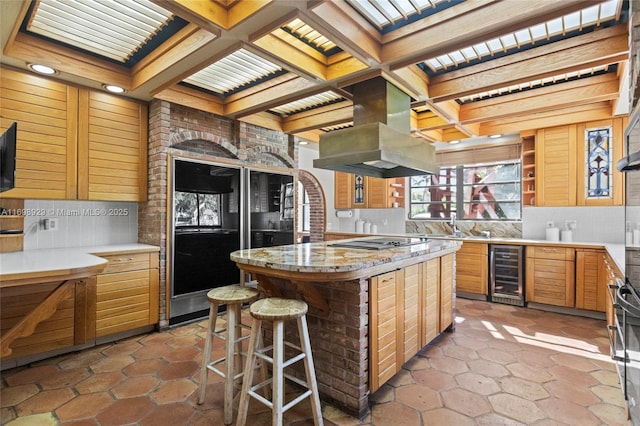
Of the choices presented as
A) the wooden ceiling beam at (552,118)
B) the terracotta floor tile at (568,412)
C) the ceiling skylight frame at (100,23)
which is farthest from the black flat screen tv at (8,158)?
the wooden ceiling beam at (552,118)

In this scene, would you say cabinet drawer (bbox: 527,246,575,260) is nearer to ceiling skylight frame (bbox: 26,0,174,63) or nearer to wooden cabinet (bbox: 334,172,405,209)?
wooden cabinet (bbox: 334,172,405,209)

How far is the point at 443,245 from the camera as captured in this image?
312 centimetres

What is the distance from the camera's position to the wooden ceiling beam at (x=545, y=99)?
3.20 m

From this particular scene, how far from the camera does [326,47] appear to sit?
2.71 m

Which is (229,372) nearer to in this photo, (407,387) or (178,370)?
(178,370)

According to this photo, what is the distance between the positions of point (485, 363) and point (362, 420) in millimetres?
1366

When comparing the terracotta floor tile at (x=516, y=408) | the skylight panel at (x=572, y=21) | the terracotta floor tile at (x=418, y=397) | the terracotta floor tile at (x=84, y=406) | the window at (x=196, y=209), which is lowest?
the terracotta floor tile at (x=84, y=406)

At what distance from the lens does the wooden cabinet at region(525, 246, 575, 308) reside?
13.0 feet

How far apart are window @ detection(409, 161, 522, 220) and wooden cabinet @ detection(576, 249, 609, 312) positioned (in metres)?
1.30

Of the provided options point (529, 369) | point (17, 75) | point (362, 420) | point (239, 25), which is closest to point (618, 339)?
point (529, 369)

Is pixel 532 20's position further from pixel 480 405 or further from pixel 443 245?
pixel 480 405

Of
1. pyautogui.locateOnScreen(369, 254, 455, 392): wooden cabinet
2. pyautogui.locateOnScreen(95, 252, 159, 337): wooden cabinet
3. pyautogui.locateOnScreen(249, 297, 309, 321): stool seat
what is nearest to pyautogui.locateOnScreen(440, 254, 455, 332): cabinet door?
pyautogui.locateOnScreen(369, 254, 455, 392): wooden cabinet

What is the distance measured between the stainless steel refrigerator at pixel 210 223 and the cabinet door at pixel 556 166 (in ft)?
12.4

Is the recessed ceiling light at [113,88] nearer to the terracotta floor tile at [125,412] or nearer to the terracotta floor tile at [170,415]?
the terracotta floor tile at [125,412]
